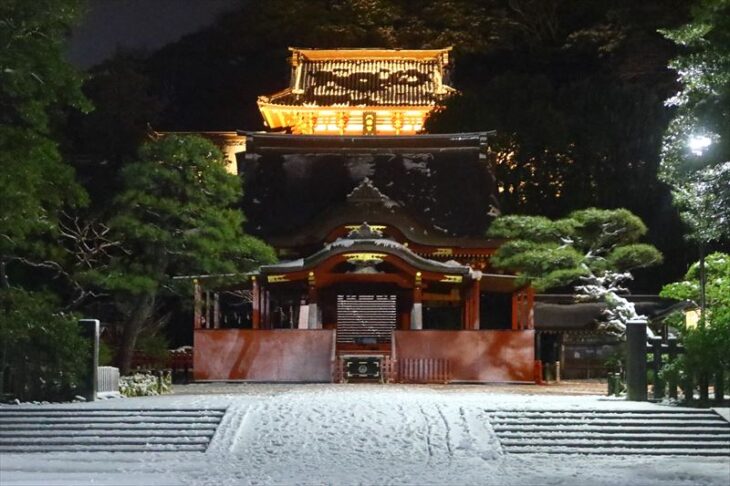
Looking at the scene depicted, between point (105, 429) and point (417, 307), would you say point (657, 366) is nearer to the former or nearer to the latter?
point (417, 307)

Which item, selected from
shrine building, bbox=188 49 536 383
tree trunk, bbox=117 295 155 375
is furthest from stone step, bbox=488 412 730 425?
tree trunk, bbox=117 295 155 375

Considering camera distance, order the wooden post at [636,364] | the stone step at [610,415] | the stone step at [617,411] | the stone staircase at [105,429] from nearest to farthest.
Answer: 1. the stone staircase at [105,429]
2. the stone step at [610,415]
3. the stone step at [617,411]
4. the wooden post at [636,364]

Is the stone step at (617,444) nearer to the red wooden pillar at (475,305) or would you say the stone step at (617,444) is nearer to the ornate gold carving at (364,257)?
the ornate gold carving at (364,257)

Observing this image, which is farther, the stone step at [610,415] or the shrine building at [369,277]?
the shrine building at [369,277]

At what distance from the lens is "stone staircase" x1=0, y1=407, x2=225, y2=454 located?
12.5 m

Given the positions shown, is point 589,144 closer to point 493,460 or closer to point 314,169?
point 314,169

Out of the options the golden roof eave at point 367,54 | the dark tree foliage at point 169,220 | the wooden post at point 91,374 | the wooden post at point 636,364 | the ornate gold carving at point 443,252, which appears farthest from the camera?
the golden roof eave at point 367,54

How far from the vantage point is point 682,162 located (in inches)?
609

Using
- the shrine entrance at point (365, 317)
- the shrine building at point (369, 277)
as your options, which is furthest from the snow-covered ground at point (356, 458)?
the shrine entrance at point (365, 317)

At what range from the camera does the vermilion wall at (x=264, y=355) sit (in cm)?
2178

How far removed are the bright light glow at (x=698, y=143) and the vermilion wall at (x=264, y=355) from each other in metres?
9.36

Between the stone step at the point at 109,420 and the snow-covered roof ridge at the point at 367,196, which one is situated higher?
the snow-covered roof ridge at the point at 367,196

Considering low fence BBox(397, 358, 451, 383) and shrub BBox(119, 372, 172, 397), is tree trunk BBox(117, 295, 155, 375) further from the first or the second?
low fence BBox(397, 358, 451, 383)

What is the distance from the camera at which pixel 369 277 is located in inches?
928
